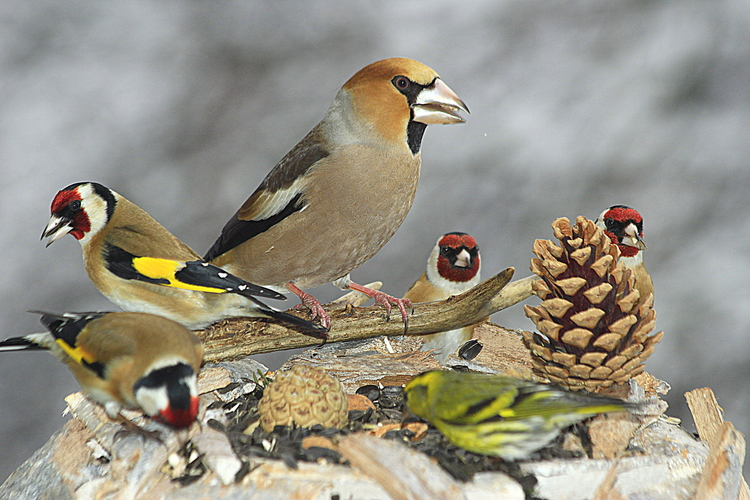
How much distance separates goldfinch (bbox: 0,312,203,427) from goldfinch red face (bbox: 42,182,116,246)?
0.84 ft

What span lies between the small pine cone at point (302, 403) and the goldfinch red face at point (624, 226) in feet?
3.39

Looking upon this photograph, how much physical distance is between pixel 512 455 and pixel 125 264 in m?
0.96

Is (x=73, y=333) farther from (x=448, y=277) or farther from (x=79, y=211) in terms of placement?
(x=448, y=277)

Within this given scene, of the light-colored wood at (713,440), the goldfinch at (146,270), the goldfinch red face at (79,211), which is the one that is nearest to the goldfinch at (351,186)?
the goldfinch at (146,270)

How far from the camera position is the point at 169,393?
3.71 ft

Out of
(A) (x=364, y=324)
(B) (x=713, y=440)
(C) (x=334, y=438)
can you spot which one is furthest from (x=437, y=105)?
(B) (x=713, y=440)

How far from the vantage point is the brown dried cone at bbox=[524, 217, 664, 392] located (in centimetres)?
135

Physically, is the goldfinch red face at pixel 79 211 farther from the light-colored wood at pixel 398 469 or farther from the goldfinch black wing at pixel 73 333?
the light-colored wood at pixel 398 469

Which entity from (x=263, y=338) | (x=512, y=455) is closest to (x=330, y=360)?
(x=263, y=338)

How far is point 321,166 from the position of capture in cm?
174

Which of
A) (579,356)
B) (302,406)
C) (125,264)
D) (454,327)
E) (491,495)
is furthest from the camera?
(454,327)

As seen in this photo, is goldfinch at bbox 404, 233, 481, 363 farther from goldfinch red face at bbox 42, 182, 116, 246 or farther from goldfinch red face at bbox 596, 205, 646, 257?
goldfinch red face at bbox 42, 182, 116, 246

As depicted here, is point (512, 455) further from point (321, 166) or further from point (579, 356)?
point (321, 166)

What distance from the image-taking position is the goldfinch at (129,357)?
3.75 ft
